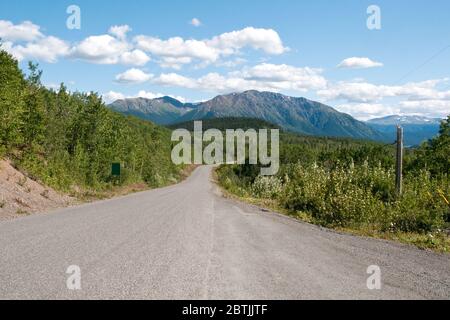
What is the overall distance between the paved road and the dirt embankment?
4.21m

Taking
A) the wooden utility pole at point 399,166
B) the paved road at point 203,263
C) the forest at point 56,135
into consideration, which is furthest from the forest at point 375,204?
the forest at point 56,135

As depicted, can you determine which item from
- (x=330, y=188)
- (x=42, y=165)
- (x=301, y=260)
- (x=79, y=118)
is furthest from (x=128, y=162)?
(x=301, y=260)

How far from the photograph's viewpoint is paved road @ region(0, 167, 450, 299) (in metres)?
6.77

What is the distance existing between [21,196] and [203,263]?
1524 centimetres

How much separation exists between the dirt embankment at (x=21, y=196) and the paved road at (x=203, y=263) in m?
4.21

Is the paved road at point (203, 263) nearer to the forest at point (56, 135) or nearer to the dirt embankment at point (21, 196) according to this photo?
the dirt embankment at point (21, 196)

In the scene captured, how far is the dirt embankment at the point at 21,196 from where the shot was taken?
18.3m

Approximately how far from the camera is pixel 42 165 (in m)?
28.9

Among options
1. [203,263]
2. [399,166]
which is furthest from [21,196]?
[399,166]

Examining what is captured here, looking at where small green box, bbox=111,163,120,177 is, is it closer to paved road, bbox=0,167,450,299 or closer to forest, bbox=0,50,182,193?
forest, bbox=0,50,182,193

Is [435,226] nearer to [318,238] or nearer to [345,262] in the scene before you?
[318,238]

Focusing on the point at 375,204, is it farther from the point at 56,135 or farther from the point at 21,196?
the point at 56,135

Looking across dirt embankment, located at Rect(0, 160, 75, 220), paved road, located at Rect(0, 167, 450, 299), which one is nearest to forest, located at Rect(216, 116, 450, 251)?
paved road, located at Rect(0, 167, 450, 299)

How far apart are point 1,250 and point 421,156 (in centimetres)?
6435
